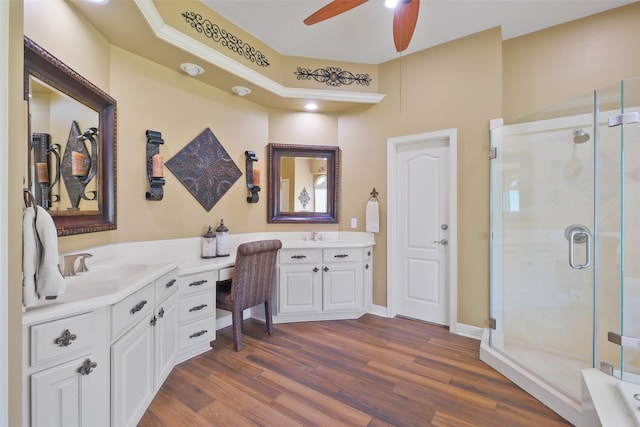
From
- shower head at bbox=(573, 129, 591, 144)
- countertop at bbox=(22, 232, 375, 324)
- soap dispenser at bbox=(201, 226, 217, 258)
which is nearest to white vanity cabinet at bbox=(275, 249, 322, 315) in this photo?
countertop at bbox=(22, 232, 375, 324)

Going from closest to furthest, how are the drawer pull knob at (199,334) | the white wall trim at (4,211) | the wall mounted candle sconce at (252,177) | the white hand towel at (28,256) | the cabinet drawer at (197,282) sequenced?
the white wall trim at (4,211) → the white hand towel at (28,256) → the cabinet drawer at (197,282) → the drawer pull knob at (199,334) → the wall mounted candle sconce at (252,177)

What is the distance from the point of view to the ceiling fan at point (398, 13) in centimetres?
188

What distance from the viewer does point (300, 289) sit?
10.1 feet

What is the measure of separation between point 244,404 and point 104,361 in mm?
915

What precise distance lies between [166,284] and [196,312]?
1.73ft

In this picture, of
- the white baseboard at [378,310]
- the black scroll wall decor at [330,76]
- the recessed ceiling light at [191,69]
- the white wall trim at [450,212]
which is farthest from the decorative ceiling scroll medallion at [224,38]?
the white baseboard at [378,310]

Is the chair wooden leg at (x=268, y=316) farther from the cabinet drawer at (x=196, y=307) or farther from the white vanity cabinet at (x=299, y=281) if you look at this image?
the cabinet drawer at (x=196, y=307)

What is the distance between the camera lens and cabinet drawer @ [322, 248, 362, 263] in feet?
10.3

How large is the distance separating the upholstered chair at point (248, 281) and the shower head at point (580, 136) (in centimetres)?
258

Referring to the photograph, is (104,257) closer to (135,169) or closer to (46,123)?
(135,169)

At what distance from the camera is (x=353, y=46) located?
3.08 meters

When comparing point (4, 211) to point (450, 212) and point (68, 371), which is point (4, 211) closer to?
point (68, 371)

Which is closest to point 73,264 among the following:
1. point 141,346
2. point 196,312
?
point 141,346

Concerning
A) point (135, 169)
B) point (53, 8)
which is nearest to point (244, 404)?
point (135, 169)
